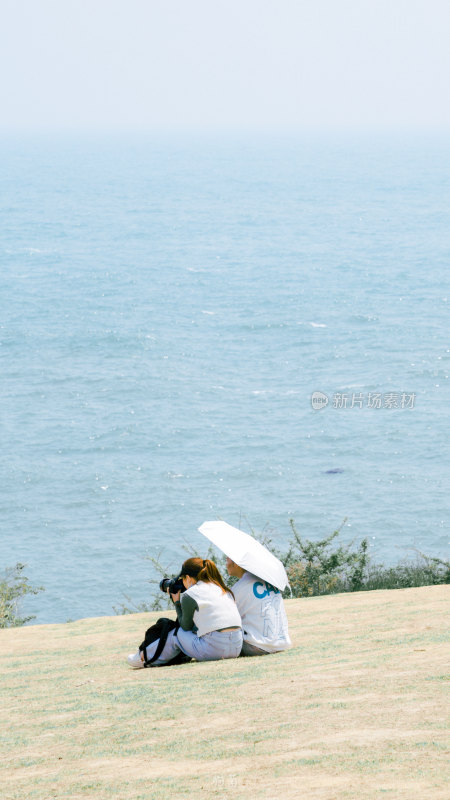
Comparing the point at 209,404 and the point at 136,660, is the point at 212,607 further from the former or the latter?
the point at 209,404

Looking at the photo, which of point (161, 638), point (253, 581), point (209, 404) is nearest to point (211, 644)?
point (161, 638)

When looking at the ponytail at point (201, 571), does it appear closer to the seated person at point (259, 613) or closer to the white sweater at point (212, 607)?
the white sweater at point (212, 607)

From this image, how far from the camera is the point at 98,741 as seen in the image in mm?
6879

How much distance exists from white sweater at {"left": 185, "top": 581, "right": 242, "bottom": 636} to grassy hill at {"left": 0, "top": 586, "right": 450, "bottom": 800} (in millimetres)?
395

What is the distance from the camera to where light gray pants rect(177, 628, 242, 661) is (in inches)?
334

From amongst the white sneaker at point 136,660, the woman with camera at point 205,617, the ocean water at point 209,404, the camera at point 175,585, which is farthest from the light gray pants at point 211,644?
the ocean water at point 209,404

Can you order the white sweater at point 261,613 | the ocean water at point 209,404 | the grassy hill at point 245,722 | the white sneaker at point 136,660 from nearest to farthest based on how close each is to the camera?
1. the grassy hill at point 245,722
2. the white sweater at point 261,613
3. the white sneaker at point 136,660
4. the ocean water at point 209,404

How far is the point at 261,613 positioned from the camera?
8.58 meters

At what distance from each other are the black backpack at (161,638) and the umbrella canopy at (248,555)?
34.2 inches

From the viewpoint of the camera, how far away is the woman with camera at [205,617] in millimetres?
8148

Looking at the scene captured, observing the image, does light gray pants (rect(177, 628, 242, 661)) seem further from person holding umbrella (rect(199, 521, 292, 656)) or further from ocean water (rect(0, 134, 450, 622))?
ocean water (rect(0, 134, 450, 622))

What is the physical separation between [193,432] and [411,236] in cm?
10078

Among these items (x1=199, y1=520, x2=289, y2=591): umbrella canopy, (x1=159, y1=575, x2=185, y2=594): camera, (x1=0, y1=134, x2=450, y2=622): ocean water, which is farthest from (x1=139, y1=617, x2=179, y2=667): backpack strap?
(x1=0, y1=134, x2=450, y2=622): ocean water

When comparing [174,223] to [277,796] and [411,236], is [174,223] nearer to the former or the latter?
[411,236]
